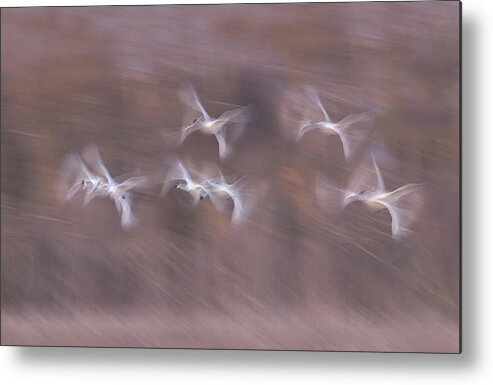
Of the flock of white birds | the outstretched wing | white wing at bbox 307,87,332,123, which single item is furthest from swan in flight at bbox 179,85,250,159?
the outstretched wing

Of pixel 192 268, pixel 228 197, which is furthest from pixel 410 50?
pixel 192 268

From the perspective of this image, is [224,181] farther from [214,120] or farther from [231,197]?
[214,120]

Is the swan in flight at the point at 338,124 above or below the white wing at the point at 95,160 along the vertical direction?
above

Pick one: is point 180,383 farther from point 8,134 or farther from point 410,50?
point 410,50

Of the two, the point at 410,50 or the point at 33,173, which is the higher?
the point at 410,50

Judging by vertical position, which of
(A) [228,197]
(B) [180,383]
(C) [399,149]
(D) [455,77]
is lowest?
(B) [180,383]

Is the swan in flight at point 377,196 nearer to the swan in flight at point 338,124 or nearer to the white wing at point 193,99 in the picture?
the swan in flight at point 338,124

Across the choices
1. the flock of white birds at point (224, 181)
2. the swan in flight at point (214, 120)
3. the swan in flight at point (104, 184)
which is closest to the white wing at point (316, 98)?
the flock of white birds at point (224, 181)

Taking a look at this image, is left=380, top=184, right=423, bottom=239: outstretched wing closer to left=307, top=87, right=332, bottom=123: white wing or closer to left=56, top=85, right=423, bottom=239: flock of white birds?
left=56, top=85, right=423, bottom=239: flock of white birds

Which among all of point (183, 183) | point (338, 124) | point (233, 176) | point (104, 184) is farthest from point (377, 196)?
point (104, 184)
